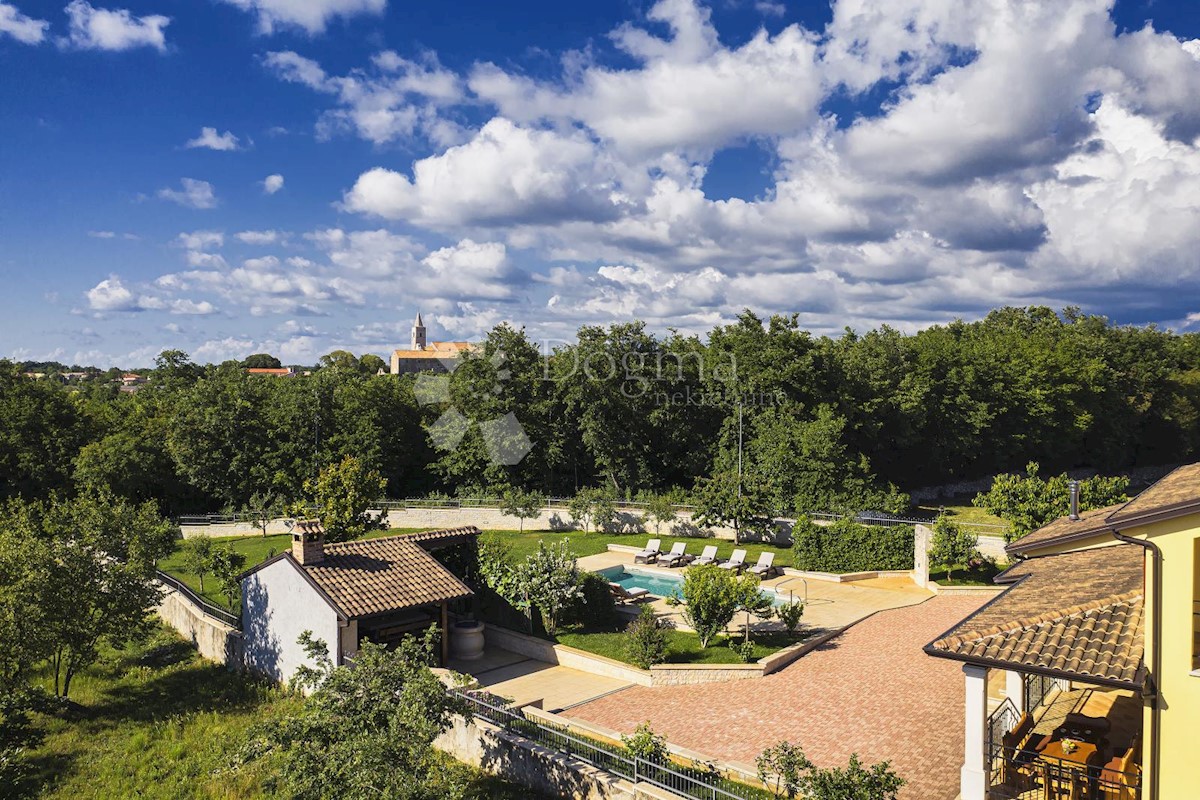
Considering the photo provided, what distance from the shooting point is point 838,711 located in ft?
45.6

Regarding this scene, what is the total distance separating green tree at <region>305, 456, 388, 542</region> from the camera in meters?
25.0

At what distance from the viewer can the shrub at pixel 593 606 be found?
1928cm

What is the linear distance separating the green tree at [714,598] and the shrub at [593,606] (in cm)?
282

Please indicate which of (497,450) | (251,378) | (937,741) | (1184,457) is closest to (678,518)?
(497,450)

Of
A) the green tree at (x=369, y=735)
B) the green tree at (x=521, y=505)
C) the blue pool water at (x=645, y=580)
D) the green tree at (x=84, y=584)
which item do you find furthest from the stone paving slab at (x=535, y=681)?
the green tree at (x=521, y=505)

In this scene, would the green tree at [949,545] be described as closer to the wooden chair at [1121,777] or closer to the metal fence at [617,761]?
the metal fence at [617,761]

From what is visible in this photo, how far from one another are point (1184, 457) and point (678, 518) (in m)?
55.8

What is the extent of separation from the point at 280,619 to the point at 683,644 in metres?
9.65

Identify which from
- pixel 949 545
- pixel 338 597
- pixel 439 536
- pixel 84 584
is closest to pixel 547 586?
pixel 439 536

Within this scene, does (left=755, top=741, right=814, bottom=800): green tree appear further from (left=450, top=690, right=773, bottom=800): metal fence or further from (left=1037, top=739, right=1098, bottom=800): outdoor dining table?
(left=1037, top=739, right=1098, bottom=800): outdoor dining table

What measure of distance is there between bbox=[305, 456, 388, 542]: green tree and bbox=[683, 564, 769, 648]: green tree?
42.7 ft

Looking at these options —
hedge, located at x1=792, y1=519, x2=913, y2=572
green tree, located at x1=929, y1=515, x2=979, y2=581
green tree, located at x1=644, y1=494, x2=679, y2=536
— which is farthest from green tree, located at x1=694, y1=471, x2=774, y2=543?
green tree, located at x1=929, y1=515, x2=979, y2=581

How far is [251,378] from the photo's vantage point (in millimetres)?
45219

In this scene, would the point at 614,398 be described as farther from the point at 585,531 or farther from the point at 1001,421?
the point at 1001,421
